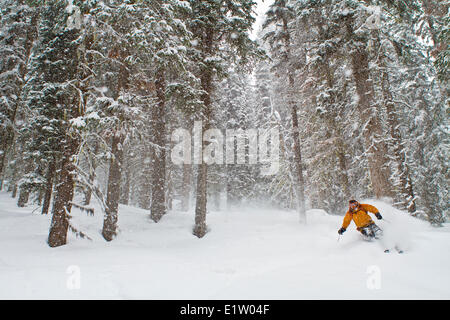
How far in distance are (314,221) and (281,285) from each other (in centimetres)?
955

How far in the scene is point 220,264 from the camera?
23.2 ft

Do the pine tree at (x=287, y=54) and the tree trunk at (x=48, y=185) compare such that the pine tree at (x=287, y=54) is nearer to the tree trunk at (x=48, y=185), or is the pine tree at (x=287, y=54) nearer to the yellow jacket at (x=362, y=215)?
the yellow jacket at (x=362, y=215)

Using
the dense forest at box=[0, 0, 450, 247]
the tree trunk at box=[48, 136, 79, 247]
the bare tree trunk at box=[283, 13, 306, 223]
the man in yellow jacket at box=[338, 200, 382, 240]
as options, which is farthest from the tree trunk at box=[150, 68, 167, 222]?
the man in yellow jacket at box=[338, 200, 382, 240]

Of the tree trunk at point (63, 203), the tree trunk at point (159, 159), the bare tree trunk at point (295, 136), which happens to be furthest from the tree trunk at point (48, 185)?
the bare tree trunk at point (295, 136)

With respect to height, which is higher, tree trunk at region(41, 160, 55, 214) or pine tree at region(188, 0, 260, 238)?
pine tree at region(188, 0, 260, 238)

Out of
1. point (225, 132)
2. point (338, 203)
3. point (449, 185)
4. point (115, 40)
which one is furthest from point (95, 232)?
point (449, 185)

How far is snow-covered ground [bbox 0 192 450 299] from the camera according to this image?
451 centimetres

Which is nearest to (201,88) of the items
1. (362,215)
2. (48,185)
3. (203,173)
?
(203,173)

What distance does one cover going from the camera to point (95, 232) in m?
10.2

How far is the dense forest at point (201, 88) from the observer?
28.5ft

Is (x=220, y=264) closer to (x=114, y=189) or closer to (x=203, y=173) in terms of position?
(x=203, y=173)

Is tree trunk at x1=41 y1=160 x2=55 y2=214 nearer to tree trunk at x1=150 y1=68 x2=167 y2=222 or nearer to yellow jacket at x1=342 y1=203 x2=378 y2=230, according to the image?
tree trunk at x1=150 y1=68 x2=167 y2=222

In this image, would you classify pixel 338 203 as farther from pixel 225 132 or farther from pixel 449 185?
pixel 225 132

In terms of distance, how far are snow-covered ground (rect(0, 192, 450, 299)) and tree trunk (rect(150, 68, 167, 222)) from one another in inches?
44.1
